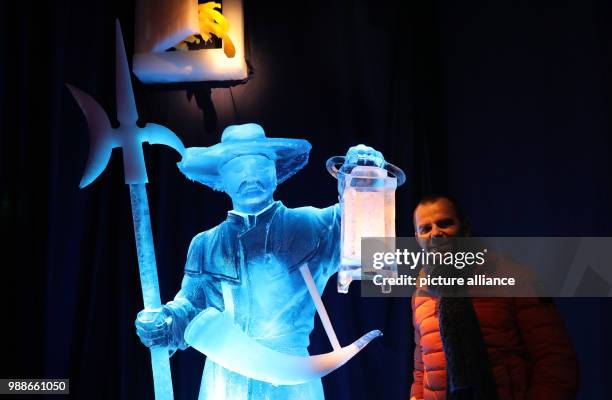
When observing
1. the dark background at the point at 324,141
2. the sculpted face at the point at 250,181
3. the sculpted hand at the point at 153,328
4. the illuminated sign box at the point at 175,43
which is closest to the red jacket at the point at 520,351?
the dark background at the point at 324,141

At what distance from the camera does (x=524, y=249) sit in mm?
2393

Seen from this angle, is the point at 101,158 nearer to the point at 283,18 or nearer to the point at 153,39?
the point at 153,39

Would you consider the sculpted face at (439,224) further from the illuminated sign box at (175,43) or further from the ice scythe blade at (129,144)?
the illuminated sign box at (175,43)

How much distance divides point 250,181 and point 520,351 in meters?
1.01

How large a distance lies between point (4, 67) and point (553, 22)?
2155mm

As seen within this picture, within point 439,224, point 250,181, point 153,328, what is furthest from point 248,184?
point 439,224

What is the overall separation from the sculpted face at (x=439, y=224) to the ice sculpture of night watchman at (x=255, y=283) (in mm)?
286

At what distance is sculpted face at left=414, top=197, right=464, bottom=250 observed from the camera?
193cm

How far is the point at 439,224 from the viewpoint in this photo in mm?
1933

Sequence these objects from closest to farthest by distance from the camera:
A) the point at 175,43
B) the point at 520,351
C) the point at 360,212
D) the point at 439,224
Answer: the point at 520,351 < the point at 439,224 < the point at 360,212 < the point at 175,43

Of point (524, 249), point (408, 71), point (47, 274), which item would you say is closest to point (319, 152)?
point (408, 71)

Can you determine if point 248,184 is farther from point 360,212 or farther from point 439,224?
point 439,224

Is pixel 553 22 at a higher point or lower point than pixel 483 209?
higher

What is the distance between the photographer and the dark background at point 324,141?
2426mm
